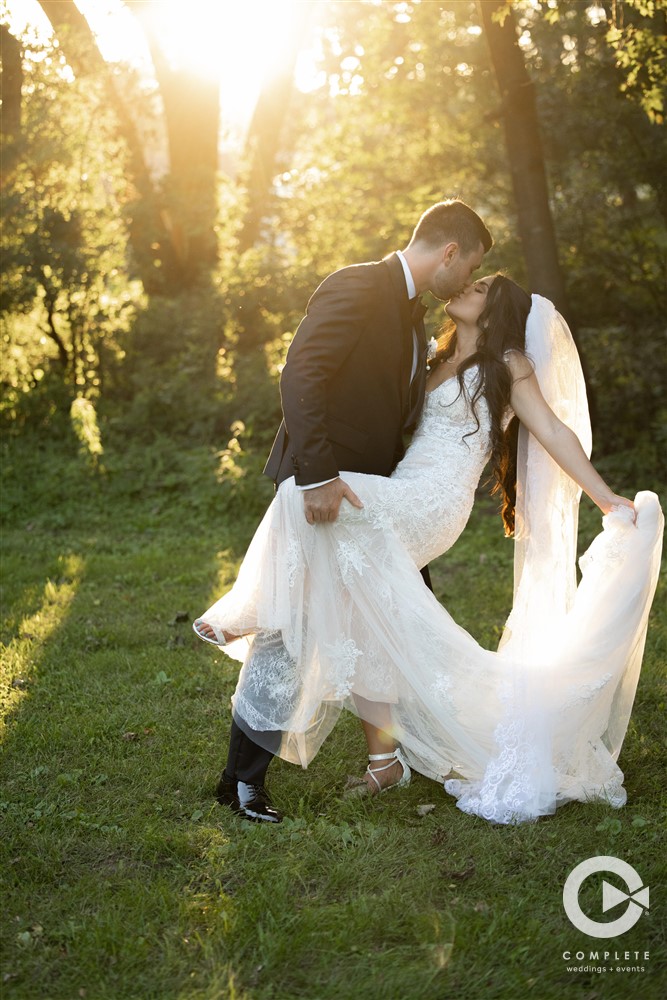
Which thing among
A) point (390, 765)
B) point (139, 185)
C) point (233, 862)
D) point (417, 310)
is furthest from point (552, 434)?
point (139, 185)

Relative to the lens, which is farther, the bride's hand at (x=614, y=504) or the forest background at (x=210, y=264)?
the forest background at (x=210, y=264)

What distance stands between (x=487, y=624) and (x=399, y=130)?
1248 centimetres

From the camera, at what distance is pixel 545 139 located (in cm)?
1283

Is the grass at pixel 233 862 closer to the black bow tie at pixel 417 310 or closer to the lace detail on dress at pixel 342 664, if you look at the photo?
the lace detail on dress at pixel 342 664

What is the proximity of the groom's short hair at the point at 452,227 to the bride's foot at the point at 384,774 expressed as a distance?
6.94ft

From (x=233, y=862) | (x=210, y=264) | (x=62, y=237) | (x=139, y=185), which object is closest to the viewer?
(x=233, y=862)

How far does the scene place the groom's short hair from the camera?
155 inches

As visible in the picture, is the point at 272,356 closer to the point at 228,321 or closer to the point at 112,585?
the point at 228,321

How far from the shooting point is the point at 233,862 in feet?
11.4

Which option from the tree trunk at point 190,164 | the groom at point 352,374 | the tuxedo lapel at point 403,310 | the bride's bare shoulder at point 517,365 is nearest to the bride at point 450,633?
the bride's bare shoulder at point 517,365

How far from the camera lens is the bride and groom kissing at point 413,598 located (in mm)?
3855

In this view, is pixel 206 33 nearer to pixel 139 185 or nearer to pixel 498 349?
pixel 139 185

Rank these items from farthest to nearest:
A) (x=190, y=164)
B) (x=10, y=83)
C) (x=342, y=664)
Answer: (x=190, y=164), (x=10, y=83), (x=342, y=664)

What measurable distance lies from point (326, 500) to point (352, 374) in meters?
0.52
